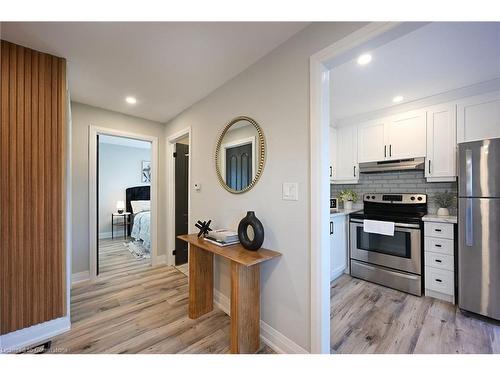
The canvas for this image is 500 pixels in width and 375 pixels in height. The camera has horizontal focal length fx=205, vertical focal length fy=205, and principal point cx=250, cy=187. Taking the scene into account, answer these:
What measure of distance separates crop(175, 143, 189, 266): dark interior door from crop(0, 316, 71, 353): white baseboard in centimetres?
162

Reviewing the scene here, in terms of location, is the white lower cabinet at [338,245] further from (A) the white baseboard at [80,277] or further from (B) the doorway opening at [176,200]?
(A) the white baseboard at [80,277]

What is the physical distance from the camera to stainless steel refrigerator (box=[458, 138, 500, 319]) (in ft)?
6.09

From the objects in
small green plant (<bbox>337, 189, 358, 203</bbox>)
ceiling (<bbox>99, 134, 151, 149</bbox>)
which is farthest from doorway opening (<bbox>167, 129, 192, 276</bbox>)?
small green plant (<bbox>337, 189, 358, 203</bbox>)

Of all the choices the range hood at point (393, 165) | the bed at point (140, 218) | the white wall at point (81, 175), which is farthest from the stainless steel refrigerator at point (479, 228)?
the bed at point (140, 218)

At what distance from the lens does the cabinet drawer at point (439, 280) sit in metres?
2.18

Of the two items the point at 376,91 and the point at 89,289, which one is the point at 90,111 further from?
the point at 376,91

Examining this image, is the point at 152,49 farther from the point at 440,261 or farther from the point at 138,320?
the point at 440,261

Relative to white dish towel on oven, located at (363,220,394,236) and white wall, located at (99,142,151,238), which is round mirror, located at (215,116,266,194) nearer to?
white dish towel on oven, located at (363,220,394,236)

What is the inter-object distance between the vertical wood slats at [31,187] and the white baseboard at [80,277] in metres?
1.19

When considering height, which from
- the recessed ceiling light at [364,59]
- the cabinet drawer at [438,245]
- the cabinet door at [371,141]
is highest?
the recessed ceiling light at [364,59]

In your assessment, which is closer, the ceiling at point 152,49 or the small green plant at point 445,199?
the ceiling at point 152,49

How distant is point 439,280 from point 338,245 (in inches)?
41.6
